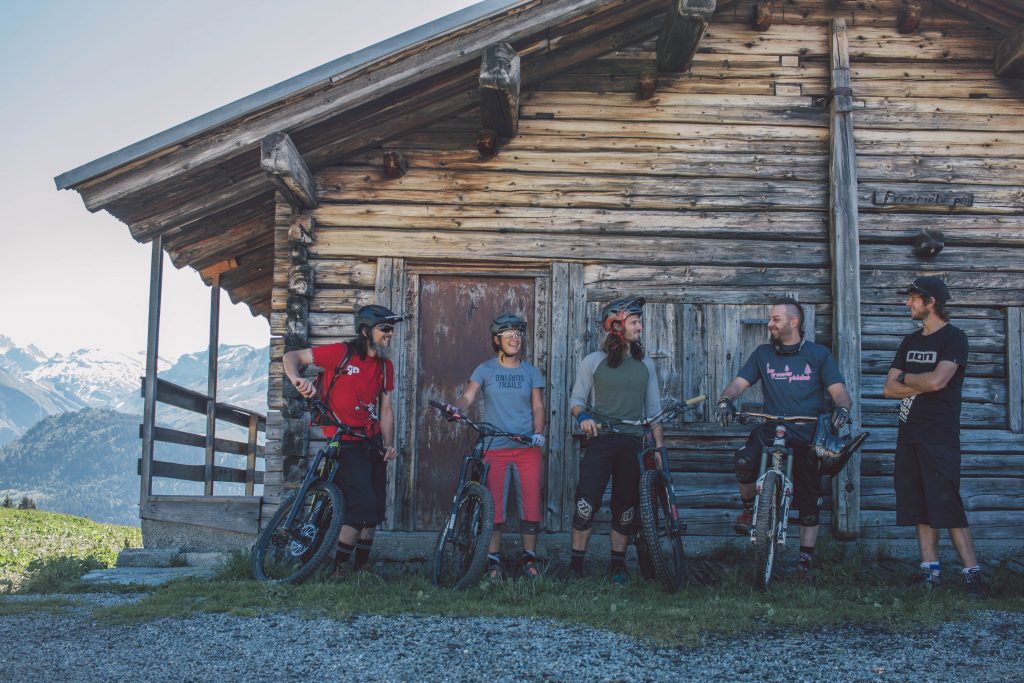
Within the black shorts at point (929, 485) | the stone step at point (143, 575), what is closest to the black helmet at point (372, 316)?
the stone step at point (143, 575)

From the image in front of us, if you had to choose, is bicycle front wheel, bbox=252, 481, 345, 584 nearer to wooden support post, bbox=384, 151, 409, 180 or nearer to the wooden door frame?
the wooden door frame

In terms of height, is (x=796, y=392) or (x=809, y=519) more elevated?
(x=796, y=392)

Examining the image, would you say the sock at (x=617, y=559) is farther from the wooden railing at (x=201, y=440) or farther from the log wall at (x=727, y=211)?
the wooden railing at (x=201, y=440)

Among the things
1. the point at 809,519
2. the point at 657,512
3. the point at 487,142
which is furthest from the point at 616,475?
the point at 487,142

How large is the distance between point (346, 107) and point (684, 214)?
10.1 ft

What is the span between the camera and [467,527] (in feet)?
19.7

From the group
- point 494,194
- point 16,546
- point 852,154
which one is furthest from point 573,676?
point 16,546

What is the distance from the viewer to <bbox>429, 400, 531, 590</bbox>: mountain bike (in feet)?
18.7

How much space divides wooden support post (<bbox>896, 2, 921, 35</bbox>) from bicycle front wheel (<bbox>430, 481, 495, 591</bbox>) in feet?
19.1

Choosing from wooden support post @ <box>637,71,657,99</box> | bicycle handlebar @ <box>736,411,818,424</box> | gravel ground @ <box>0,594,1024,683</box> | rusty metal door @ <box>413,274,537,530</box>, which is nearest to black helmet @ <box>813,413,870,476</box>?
bicycle handlebar @ <box>736,411,818,424</box>

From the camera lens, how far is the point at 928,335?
604 cm

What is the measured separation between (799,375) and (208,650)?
4166 millimetres

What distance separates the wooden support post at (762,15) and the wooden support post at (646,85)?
111 cm

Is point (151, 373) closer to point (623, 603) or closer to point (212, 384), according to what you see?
point (212, 384)
